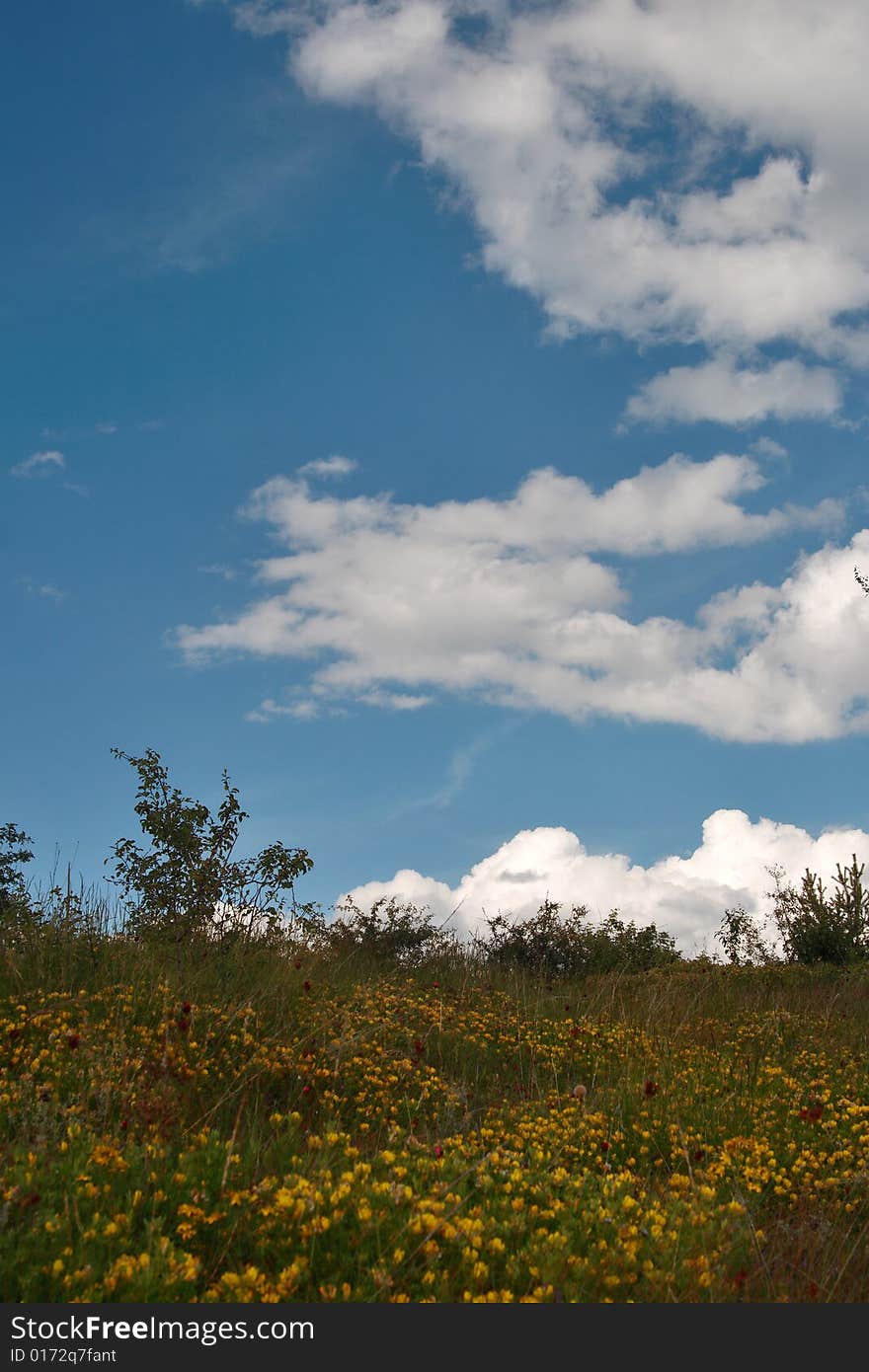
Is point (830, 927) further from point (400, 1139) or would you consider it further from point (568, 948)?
point (400, 1139)

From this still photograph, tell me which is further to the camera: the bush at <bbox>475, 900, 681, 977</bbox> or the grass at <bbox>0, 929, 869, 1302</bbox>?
→ the bush at <bbox>475, 900, 681, 977</bbox>

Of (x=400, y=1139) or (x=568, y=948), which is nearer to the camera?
(x=400, y=1139)

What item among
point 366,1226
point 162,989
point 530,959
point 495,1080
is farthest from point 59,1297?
point 530,959

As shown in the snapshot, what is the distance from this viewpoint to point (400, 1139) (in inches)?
272

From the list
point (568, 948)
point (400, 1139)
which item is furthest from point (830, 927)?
point (400, 1139)

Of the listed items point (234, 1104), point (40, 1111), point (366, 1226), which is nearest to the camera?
point (366, 1226)

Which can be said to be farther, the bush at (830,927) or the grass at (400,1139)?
the bush at (830,927)

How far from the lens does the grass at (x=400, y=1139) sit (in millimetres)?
4602

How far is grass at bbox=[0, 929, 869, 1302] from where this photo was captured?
460cm

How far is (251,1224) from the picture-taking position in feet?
15.9

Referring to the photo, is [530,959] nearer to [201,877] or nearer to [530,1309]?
[201,877]

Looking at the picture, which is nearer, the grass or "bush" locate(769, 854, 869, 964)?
the grass

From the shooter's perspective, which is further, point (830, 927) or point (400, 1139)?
point (830, 927)

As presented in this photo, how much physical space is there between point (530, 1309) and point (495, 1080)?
6.19m
